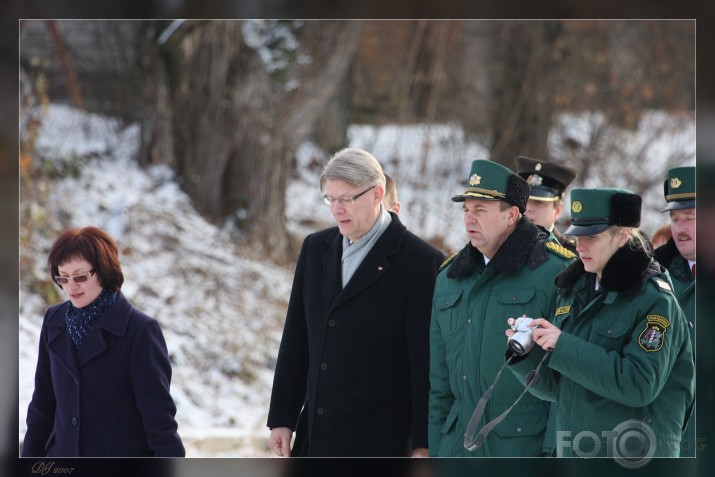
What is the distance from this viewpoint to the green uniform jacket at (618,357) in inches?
135

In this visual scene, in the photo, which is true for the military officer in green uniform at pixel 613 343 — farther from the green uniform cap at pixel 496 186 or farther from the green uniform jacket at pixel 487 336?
the green uniform cap at pixel 496 186

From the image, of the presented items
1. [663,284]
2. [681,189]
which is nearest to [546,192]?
[681,189]

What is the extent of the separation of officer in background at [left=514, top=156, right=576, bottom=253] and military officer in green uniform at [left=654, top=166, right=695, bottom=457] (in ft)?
1.47

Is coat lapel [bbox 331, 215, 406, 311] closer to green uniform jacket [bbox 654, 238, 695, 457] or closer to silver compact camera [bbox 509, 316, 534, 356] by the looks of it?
silver compact camera [bbox 509, 316, 534, 356]

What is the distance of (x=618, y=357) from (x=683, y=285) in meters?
0.96

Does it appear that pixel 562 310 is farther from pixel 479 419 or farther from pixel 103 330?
pixel 103 330

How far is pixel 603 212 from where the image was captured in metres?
3.59

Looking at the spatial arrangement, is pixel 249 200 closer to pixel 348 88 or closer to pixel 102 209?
pixel 102 209

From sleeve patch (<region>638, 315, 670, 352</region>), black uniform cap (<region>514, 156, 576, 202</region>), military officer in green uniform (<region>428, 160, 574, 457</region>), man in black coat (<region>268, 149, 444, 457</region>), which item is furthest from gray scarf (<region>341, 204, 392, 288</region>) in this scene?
sleeve patch (<region>638, 315, 670, 352</region>)

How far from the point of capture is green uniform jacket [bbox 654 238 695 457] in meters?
4.26

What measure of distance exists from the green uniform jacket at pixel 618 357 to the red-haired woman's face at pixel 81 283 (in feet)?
4.78

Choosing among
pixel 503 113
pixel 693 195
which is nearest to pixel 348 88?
pixel 503 113

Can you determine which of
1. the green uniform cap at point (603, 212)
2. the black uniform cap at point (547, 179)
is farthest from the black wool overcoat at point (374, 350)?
the black uniform cap at point (547, 179)

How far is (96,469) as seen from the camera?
13.5 ft
